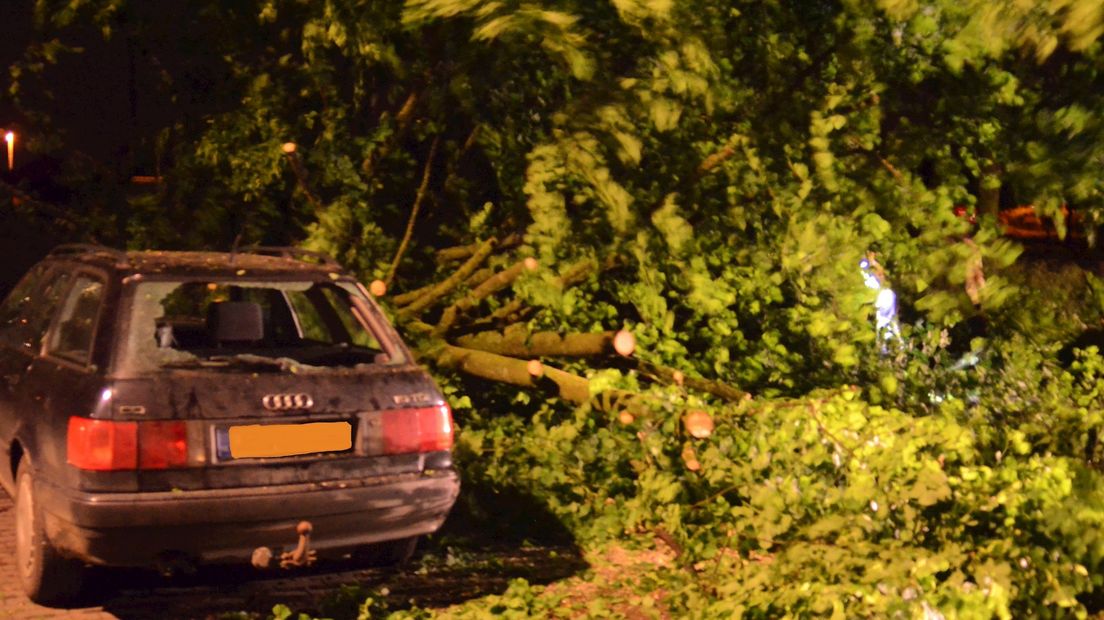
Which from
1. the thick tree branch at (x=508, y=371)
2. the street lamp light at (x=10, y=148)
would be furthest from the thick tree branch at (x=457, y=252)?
the street lamp light at (x=10, y=148)

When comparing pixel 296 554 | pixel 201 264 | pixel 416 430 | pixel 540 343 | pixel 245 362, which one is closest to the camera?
pixel 296 554

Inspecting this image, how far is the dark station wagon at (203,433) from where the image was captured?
5309 mm

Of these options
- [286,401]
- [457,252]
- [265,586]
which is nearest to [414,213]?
[457,252]

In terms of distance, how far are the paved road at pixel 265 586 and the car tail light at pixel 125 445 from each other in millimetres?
936

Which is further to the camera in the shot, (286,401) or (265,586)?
(265,586)

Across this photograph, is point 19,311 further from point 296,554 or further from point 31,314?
point 296,554

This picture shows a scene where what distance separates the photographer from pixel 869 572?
5.18 m

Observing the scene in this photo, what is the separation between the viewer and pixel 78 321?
6172mm

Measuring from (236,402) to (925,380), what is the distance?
4.03 meters

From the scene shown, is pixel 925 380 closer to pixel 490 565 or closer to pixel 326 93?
pixel 490 565

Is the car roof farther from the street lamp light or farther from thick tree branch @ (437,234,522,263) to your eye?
the street lamp light

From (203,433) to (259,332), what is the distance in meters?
0.89

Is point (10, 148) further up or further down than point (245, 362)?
further down

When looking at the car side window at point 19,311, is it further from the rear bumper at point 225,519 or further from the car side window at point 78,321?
the rear bumper at point 225,519
